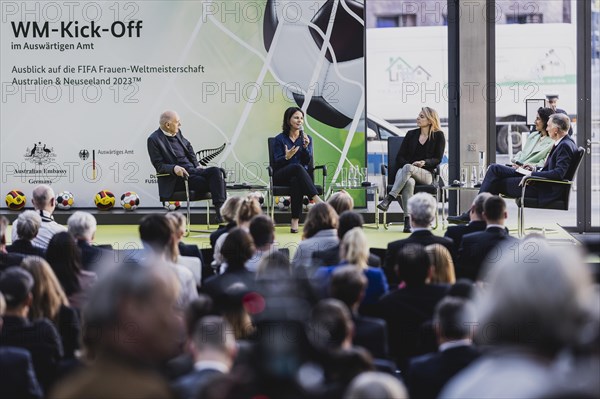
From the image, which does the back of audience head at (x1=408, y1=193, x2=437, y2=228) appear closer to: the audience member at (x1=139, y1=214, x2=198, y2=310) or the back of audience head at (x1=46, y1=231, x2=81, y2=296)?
the audience member at (x1=139, y1=214, x2=198, y2=310)

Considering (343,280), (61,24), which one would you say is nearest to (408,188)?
(61,24)

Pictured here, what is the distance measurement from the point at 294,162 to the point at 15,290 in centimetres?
579

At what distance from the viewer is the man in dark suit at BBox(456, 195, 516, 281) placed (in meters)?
6.24

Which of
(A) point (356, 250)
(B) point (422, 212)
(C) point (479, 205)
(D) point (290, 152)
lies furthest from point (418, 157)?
(A) point (356, 250)

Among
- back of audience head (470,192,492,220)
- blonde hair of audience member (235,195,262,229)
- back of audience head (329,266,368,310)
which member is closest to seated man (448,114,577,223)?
back of audience head (470,192,492,220)

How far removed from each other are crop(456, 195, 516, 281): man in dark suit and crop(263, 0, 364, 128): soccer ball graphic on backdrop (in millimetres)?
4693

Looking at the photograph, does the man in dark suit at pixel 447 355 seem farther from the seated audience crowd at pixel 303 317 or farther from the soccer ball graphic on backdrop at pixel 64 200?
the soccer ball graphic on backdrop at pixel 64 200

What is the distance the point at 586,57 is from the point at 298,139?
129 inches

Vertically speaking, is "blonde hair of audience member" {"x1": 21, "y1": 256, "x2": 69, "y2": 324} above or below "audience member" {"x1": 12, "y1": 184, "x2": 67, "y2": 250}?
below

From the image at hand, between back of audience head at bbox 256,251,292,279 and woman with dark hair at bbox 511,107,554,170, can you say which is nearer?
back of audience head at bbox 256,251,292,279

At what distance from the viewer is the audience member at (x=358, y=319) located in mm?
4086

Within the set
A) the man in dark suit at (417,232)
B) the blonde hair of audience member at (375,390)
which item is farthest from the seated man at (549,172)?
the blonde hair of audience member at (375,390)

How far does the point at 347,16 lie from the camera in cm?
1091

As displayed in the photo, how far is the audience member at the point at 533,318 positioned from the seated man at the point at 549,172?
23.6 ft
